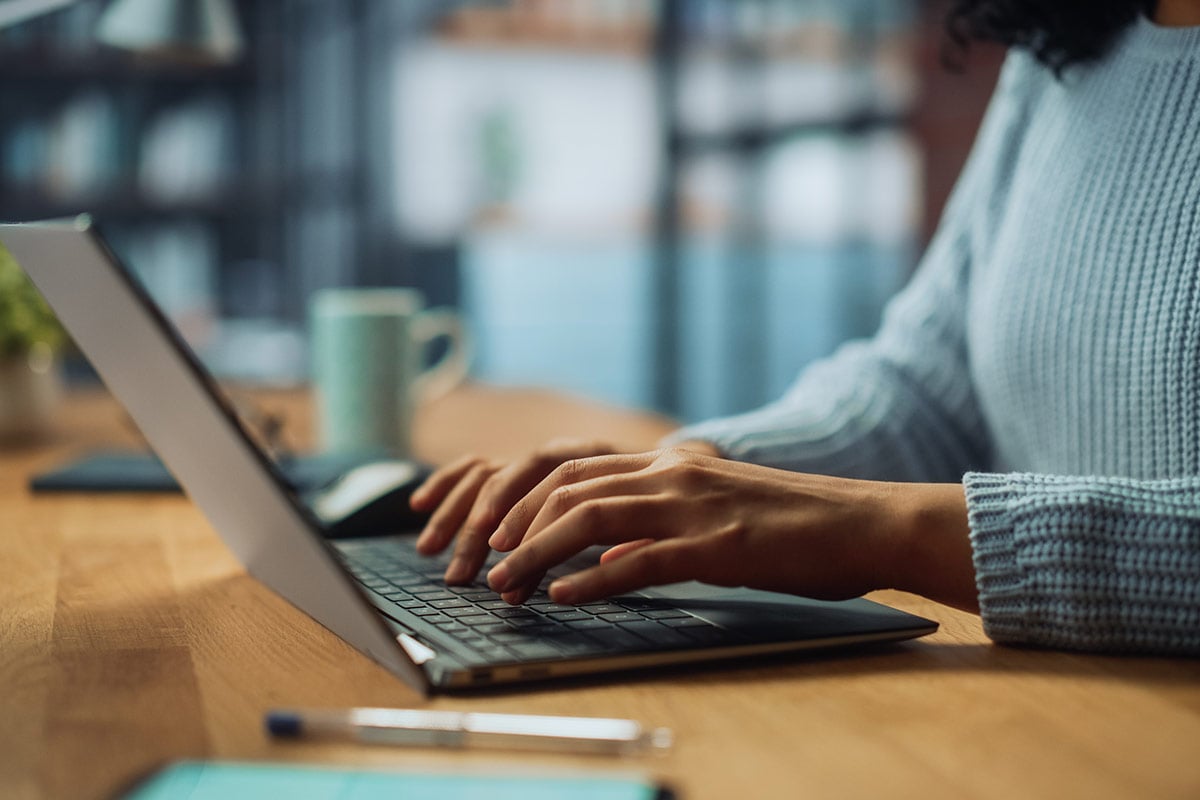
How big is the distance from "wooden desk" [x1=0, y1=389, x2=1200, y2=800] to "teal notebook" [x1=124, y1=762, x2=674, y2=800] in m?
0.02

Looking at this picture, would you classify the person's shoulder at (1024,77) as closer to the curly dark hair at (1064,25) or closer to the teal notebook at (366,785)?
the curly dark hair at (1064,25)

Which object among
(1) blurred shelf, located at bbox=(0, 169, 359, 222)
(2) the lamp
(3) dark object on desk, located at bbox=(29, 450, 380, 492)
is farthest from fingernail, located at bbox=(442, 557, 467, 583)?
(1) blurred shelf, located at bbox=(0, 169, 359, 222)

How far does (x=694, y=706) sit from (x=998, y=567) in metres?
0.18

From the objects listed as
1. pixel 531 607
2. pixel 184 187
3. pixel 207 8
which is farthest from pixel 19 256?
pixel 184 187

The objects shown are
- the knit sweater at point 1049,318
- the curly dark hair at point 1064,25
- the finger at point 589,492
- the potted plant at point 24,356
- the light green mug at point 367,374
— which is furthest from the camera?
the potted plant at point 24,356

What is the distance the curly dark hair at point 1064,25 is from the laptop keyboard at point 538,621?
2.03 feet

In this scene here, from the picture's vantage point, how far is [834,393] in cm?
100

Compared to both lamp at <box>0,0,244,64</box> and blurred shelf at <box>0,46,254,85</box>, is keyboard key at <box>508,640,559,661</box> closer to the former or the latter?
lamp at <box>0,0,244,64</box>

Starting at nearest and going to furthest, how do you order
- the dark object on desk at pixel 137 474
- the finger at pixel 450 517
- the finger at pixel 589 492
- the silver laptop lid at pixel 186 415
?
the silver laptop lid at pixel 186 415
the finger at pixel 589 492
the finger at pixel 450 517
the dark object on desk at pixel 137 474

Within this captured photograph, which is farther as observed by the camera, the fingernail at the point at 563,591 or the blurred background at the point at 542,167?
the blurred background at the point at 542,167

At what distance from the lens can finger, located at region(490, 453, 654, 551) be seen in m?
0.64

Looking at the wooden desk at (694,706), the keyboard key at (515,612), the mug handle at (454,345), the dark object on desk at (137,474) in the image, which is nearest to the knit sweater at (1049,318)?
the wooden desk at (694,706)

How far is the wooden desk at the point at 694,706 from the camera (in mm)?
436

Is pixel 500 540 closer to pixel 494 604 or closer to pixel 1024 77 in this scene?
pixel 494 604
